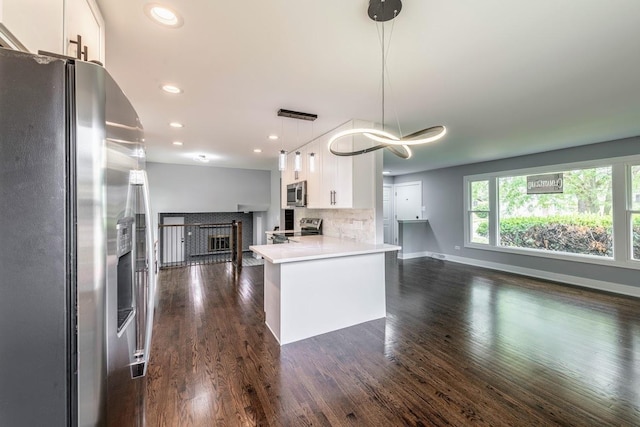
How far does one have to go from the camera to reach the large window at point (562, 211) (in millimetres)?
4172

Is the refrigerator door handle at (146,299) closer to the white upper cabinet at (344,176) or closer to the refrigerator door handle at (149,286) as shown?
the refrigerator door handle at (149,286)

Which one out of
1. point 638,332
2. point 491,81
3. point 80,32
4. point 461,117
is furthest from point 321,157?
point 638,332

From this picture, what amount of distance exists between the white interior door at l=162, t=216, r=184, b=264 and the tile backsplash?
5.36 metres

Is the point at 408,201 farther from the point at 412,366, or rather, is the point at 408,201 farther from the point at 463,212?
the point at 412,366

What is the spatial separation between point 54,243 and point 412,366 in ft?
8.18

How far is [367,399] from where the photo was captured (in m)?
1.89

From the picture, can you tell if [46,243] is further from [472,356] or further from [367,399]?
[472,356]

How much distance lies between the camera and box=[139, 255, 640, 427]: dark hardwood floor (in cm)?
176

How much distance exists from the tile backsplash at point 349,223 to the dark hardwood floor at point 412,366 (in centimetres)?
108

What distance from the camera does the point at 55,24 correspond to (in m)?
1.04

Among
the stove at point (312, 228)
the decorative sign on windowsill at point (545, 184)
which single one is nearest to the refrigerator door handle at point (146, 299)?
the stove at point (312, 228)

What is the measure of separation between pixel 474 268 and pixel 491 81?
4817mm

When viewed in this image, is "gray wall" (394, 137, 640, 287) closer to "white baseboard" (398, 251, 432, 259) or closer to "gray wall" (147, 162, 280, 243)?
"white baseboard" (398, 251, 432, 259)

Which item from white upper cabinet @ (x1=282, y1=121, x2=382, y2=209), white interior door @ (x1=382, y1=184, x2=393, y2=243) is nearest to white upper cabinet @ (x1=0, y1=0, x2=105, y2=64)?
white upper cabinet @ (x1=282, y1=121, x2=382, y2=209)
